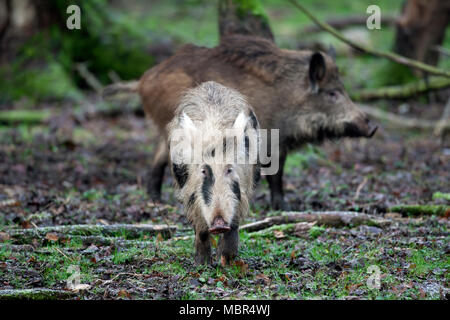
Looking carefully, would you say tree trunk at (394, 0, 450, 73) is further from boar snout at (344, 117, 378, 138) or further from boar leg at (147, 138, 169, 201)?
boar leg at (147, 138, 169, 201)

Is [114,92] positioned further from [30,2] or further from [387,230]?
[30,2]

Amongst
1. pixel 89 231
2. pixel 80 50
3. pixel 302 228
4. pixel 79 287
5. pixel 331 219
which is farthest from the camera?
pixel 80 50

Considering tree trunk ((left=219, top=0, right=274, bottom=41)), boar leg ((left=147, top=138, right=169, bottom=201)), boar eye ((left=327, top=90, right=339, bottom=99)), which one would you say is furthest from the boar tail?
boar eye ((left=327, top=90, right=339, bottom=99))

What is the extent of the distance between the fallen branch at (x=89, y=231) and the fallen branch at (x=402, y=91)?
744cm

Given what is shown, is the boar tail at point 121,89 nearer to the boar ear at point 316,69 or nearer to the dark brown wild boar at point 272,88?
the dark brown wild boar at point 272,88

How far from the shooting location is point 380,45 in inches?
770

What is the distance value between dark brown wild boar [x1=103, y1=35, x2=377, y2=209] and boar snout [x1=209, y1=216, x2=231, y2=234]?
3.24 m

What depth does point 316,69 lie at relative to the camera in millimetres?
8570

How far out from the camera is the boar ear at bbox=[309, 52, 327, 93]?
8.41 m

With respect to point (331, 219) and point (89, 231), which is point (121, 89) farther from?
point (331, 219)

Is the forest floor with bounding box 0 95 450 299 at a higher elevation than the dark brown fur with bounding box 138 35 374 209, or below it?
below

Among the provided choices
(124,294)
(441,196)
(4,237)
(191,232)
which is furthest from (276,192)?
(124,294)

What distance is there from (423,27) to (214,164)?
34.6ft

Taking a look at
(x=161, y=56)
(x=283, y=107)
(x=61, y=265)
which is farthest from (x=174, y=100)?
(x=161, y=56)
